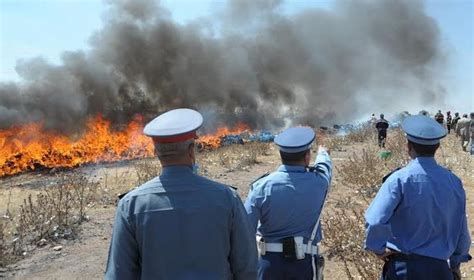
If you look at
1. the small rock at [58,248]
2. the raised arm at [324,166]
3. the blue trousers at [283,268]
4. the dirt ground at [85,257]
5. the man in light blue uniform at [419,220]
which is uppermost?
the raised arm at [324,166]

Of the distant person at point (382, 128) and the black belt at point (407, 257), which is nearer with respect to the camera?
the black belt at point (407, 257)

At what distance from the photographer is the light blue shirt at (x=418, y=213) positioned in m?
2.35

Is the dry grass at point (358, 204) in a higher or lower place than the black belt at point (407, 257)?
lower

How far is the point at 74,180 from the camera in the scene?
844cm

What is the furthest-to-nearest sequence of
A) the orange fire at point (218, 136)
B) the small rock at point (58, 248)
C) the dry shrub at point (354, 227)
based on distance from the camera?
the orange fire at point (218, 136) < the small rock at point (58, 248) < the dry shrub at point (354, 227)

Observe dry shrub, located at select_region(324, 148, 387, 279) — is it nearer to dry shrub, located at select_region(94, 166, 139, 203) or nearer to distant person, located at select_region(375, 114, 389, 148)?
dry shrub, located at select_region(94, 166, 139, 203)

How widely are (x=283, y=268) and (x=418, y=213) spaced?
80 centimetres

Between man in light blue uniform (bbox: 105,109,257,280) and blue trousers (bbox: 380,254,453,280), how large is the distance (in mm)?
958

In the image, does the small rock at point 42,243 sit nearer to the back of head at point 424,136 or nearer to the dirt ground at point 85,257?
the dirt ground at point 85,257

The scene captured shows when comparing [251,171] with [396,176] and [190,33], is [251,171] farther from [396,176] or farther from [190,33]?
[190,33]

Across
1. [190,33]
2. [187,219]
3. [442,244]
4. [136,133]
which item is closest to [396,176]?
[442,244]

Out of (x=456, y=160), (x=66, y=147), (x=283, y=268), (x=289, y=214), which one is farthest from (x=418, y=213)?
(x=66, y=147)

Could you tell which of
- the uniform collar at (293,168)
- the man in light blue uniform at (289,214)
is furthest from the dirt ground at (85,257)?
the uniform collar at (293,168)

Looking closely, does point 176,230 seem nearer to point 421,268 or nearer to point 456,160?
point 421,268
